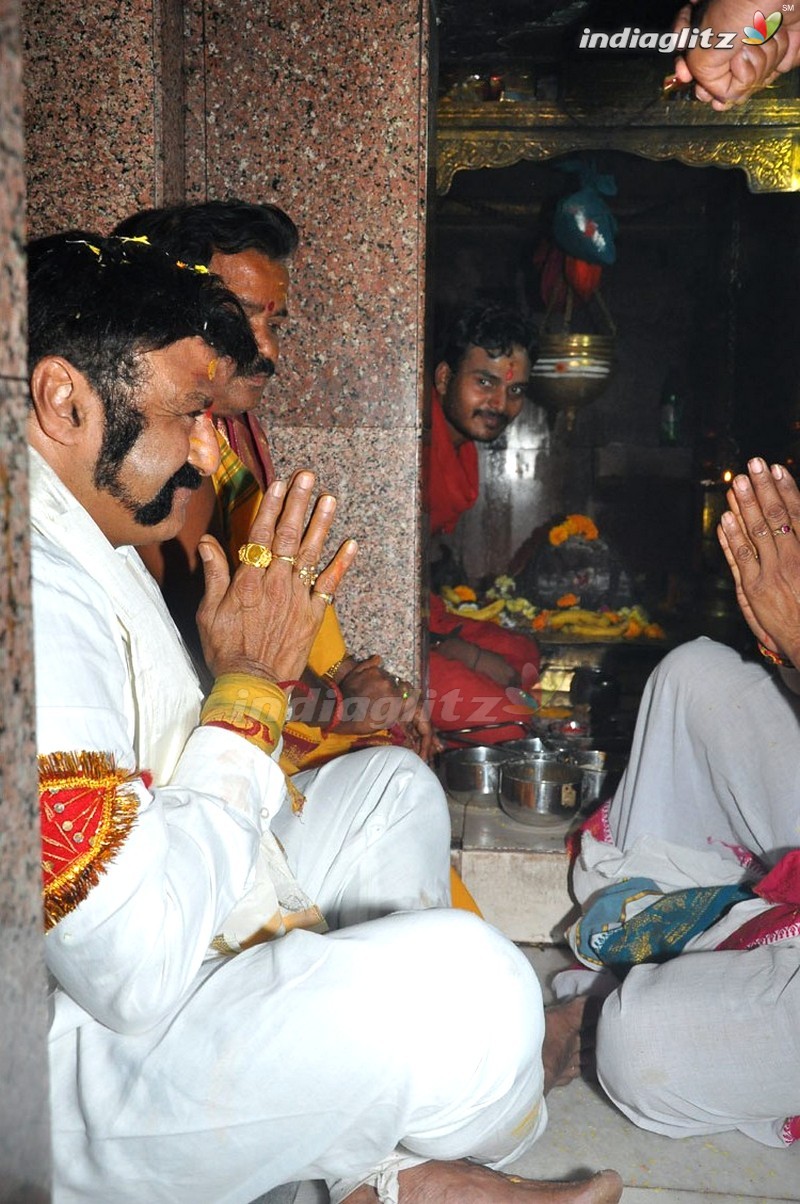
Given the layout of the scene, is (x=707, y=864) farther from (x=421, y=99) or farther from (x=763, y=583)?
(x=421, y=99)

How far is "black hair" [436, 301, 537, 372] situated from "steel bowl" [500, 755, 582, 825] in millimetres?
2720

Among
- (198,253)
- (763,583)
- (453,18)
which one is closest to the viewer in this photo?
(763,583)

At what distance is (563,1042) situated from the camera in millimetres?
2475

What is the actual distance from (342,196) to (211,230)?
702 mm

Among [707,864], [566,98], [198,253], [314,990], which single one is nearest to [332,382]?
[198,253]

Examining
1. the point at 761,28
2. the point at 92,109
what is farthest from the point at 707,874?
the point at 761,28

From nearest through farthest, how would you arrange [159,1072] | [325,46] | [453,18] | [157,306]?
1. [159,1072]
2. [157,306]
3. [325,46]
4. [453,18]

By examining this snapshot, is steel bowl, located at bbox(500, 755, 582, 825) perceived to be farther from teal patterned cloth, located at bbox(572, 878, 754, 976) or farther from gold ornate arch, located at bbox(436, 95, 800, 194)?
gold ornate arch, located at bbox(436, 95, 800, 194)

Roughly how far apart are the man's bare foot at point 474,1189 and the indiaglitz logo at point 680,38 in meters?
3.70

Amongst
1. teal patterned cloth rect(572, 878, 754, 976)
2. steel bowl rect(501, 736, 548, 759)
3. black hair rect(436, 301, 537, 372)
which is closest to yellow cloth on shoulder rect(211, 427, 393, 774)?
teal patterned cloth rect(572, 878, 754, 976)

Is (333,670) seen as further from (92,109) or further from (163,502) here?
(92,109)

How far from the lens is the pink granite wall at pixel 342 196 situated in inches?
128

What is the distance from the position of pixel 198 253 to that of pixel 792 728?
1960 millimetres

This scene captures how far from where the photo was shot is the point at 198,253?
2.75 meters
